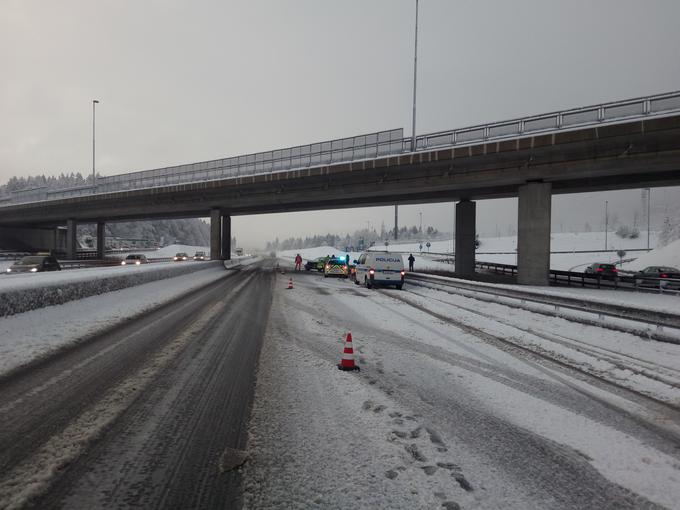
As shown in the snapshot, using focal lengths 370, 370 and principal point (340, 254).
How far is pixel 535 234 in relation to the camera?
2336 centimetres

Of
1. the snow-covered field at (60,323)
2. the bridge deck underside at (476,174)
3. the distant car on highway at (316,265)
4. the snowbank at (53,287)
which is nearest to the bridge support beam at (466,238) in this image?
the bridge deck underside at (476,174)

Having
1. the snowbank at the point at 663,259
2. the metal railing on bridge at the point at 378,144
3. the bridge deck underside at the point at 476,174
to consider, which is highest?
the metal railing on bridge at the point at 378,144

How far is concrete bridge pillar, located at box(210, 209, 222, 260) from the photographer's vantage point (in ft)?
142

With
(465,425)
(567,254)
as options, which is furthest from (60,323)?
(567,254)

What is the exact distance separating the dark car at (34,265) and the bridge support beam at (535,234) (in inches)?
1215

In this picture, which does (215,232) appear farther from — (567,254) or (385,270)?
(567,254)

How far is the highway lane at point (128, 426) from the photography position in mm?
2842

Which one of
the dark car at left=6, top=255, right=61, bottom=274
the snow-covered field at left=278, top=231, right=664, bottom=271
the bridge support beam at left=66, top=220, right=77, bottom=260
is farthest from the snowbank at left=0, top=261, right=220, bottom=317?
the bridge support beam at left=66, top=220, right=77, bottom=260

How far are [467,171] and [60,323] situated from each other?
23.6m

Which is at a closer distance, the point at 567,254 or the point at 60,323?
the point at 60,323

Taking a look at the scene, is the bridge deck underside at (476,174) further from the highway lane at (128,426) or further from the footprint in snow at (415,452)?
the footprint in snow at (415,452)

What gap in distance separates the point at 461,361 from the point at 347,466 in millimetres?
4227

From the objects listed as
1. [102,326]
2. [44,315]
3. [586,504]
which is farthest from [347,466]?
[44,315]

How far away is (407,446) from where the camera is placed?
3652 mm
